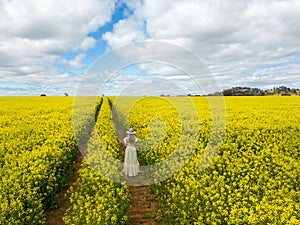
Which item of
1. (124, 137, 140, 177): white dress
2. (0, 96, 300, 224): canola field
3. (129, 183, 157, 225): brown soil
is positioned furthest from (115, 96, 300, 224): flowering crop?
(124, 137, 140, 177): white dress

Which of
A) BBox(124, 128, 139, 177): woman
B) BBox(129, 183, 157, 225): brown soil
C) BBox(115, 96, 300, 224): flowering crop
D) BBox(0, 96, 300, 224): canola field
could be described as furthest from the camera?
BBox(124, 128, 139, 177): woman

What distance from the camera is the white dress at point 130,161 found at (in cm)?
1077

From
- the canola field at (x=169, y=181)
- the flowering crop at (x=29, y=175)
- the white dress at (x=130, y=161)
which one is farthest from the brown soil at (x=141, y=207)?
the flowering crop at (x=29, y=175)

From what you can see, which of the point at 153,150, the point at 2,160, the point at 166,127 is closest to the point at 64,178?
the point at 2,160

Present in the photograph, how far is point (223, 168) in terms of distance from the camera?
8.55 metres

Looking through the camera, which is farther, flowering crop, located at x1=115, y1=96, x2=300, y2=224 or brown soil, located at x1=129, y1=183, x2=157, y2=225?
brown soil, located at x1=129, y1=183, x2=157, y2=225

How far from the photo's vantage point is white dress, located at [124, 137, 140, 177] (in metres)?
10.8

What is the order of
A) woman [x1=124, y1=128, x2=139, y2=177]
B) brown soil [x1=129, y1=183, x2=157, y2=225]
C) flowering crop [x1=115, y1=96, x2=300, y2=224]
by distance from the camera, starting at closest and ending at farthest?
flowering crop [x1=115, y1=96, x2=300, y2=224], brown soil [x1=129, y1=183, x2=157, y2=225], woman [x1=124, y1=128, x2=139, y2=177]

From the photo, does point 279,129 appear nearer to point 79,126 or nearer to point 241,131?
point 241,131

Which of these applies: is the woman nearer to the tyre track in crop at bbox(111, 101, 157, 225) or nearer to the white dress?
the white dress

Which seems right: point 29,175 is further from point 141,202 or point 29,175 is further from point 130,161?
point 130,161

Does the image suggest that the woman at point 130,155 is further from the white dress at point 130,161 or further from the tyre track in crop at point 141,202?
the tyre track in crop at point 141,202

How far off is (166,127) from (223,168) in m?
5.97

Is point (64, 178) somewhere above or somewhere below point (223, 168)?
below
